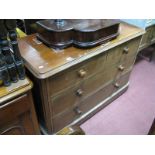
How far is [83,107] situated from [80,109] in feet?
0.13

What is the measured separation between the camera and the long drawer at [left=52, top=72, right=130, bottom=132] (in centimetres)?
129

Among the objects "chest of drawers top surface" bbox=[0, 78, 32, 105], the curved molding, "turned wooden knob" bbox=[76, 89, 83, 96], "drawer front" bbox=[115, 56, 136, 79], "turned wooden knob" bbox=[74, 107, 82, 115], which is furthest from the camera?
"drawer front" bbox=[115, 56, 136, 79]

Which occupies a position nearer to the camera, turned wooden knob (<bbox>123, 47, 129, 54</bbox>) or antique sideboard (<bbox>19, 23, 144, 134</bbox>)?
antique sideboard (<bbox>19, 23, 144, 134</bbox>)

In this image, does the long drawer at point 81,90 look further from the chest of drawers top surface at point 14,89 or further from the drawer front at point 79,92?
the chest of drawers top surface at point 14,89

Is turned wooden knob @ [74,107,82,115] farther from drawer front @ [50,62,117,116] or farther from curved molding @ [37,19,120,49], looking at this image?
curved molding @ [37,19,120,49]

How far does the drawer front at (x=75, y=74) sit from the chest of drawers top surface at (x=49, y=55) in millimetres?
56

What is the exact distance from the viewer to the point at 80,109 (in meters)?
1.41

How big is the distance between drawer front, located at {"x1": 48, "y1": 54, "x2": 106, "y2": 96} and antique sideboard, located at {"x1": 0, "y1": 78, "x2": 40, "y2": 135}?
0.18 meters

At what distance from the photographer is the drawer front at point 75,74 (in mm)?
1031

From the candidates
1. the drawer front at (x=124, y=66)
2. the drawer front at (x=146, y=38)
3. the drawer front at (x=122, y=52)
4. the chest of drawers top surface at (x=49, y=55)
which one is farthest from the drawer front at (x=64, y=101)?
the drawer front at (x=146, y=38)

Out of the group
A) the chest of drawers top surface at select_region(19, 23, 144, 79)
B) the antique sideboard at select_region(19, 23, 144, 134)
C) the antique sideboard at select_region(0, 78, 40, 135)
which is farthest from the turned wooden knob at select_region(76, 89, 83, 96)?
the antique sideboard at select_region(0, 78, 40, 135)

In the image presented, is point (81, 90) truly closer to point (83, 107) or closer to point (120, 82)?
point (83, 107)
